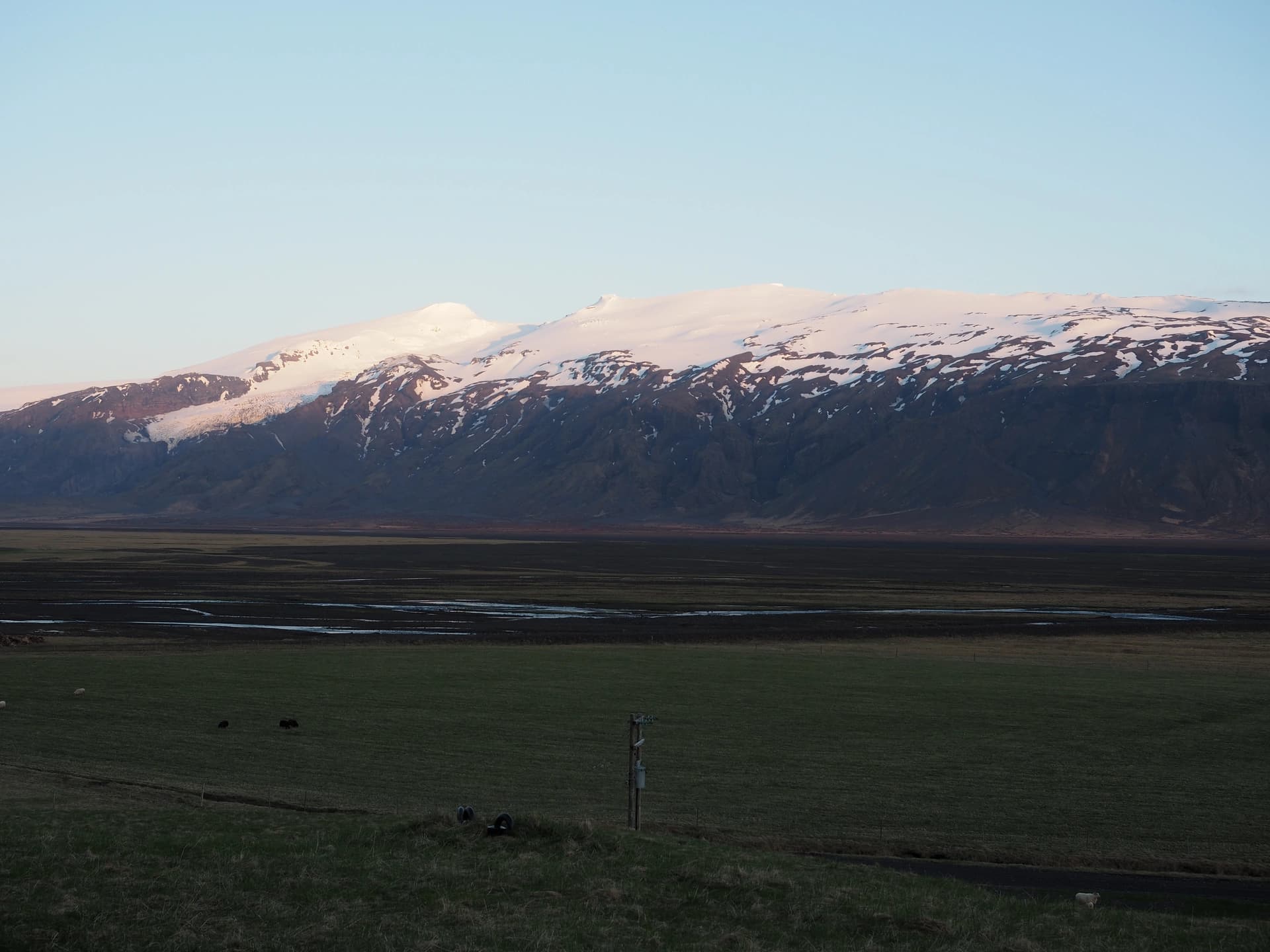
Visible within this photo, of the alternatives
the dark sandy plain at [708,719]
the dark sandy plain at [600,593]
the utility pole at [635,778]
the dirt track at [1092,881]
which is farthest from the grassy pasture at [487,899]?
the dark sandy plain at [600,593]

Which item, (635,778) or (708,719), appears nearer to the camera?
(635,778)

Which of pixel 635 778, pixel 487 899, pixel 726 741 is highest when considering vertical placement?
pixel 487 899

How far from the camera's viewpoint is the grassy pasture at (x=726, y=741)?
24453 mm

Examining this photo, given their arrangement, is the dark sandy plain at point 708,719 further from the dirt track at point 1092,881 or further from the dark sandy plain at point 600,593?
the dark sandy plain at point 600,593

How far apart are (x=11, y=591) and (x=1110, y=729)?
67920mm

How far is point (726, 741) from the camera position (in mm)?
32875

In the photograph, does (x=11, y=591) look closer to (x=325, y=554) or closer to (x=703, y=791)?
(x=325, y=554)

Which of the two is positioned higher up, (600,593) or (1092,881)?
(1092,881)

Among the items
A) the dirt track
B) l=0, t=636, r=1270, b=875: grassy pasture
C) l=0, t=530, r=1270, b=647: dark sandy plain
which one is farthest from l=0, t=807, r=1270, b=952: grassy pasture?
l=0, t=530, r=1270, b=647: dark sandy plain

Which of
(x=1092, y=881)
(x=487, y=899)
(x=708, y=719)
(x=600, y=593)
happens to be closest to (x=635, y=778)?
(x=487, y=899)

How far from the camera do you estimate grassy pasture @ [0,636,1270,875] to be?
2445 centimetres

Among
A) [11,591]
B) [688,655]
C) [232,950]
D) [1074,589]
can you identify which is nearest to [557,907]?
[232,950]

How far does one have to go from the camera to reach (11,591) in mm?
81312

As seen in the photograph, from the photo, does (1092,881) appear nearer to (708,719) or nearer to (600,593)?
(708,719)
